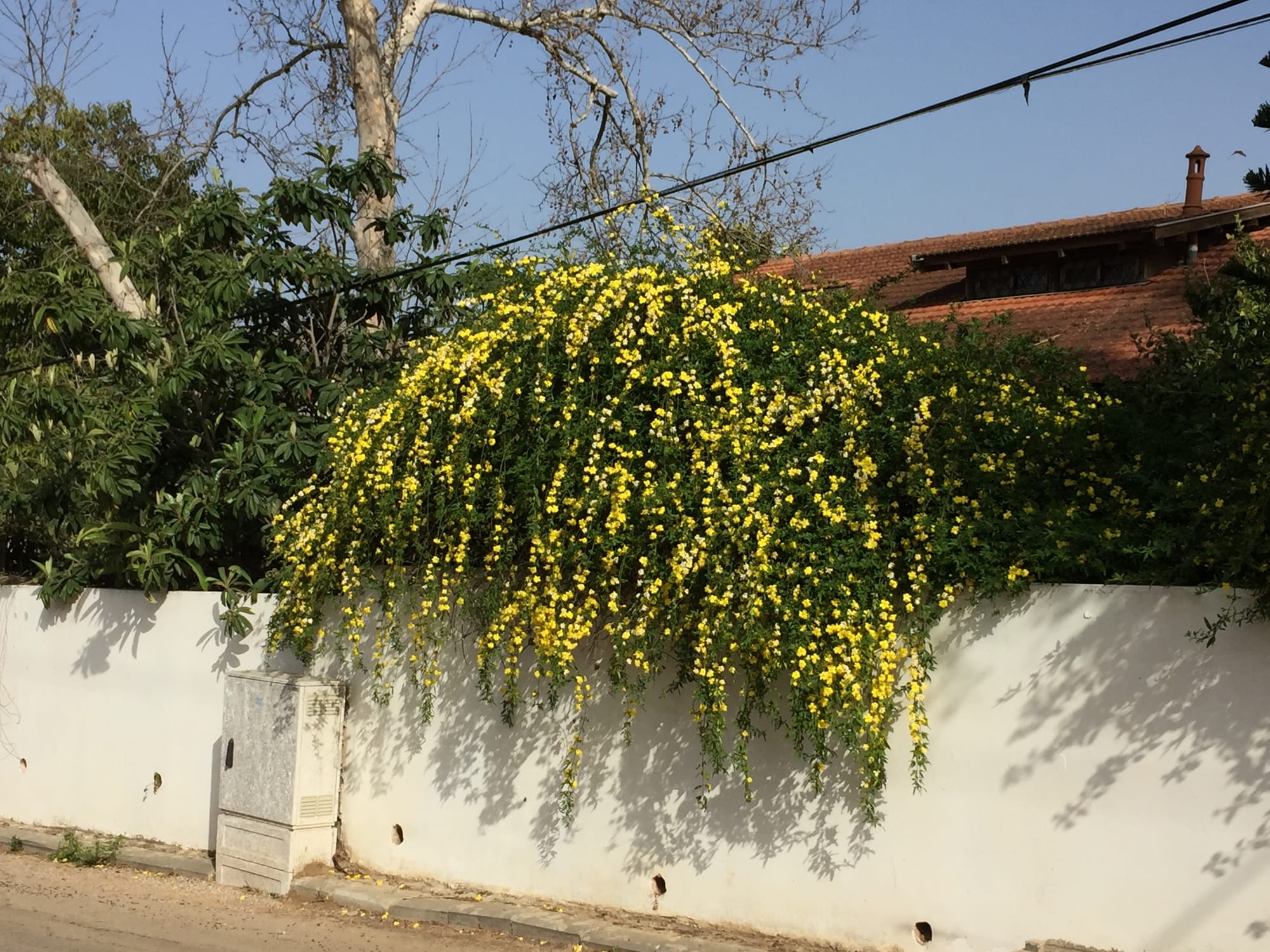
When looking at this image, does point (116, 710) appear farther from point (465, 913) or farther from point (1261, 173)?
point (1261, 173)

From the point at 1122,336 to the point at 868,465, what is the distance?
204 inches

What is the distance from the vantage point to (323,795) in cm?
834

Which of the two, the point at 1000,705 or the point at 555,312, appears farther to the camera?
the point at 555,312

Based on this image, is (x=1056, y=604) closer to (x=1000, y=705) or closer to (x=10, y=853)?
(x=1000, y=705)

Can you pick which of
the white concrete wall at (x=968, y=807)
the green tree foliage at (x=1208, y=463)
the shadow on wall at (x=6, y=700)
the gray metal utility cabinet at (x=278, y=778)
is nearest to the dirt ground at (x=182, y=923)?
the gray metal utility cabinet at (x=278, y=778)

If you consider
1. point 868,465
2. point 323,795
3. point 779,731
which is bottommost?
point 323,795

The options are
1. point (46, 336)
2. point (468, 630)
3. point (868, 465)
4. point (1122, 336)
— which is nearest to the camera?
point (868, 465)

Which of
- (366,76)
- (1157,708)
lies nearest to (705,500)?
(1157,708)

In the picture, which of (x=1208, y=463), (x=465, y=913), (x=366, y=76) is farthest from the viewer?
(x=366, y=76)

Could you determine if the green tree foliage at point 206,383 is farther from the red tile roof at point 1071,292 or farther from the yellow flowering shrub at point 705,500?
the red tile roof at point 1071,292

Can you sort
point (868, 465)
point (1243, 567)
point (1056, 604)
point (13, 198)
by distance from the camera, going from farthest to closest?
point (13, 198)
point (868, 465)
point (1056, 604)
point (1243, 567)

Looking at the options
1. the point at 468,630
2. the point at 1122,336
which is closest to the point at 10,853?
the point at 468,630

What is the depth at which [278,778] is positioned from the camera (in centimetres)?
827

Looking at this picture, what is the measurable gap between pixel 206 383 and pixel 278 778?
3148 mm
